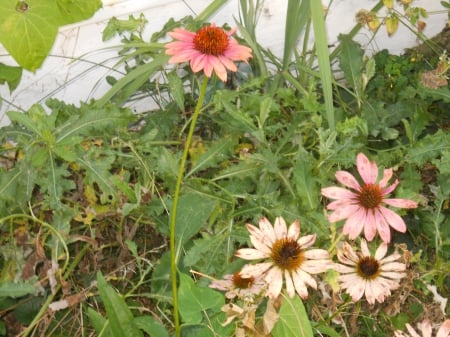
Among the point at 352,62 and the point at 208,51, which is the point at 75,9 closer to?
the point at 208,51

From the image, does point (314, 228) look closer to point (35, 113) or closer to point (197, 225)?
point (197, 225)

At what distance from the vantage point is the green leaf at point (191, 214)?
125 cm

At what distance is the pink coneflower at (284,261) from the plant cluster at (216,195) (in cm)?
7

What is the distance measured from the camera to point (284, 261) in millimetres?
965

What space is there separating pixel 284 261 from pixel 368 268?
0.18 metres

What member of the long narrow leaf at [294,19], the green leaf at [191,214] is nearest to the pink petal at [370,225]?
the green leaf at [191,214]

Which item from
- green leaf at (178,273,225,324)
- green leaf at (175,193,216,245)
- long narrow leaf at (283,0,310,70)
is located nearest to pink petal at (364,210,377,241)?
green leaf at (178,273,225,324)

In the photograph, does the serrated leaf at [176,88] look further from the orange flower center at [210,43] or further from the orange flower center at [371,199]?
the orange flower center at [371,199]

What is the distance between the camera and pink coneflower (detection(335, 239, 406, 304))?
A: 1067 millimetres

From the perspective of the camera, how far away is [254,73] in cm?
162

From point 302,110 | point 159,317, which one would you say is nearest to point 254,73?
point 302,110

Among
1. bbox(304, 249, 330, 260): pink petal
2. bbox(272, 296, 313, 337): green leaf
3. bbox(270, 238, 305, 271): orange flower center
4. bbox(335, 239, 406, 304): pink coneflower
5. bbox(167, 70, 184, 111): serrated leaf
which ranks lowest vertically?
bbox(272, 296, 313, 337): green leaf

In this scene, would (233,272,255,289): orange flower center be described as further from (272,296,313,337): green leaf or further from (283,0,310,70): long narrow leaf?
(283,0,310,70): long narrow leaf

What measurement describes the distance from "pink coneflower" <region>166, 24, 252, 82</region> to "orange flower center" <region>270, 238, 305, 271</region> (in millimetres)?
258
